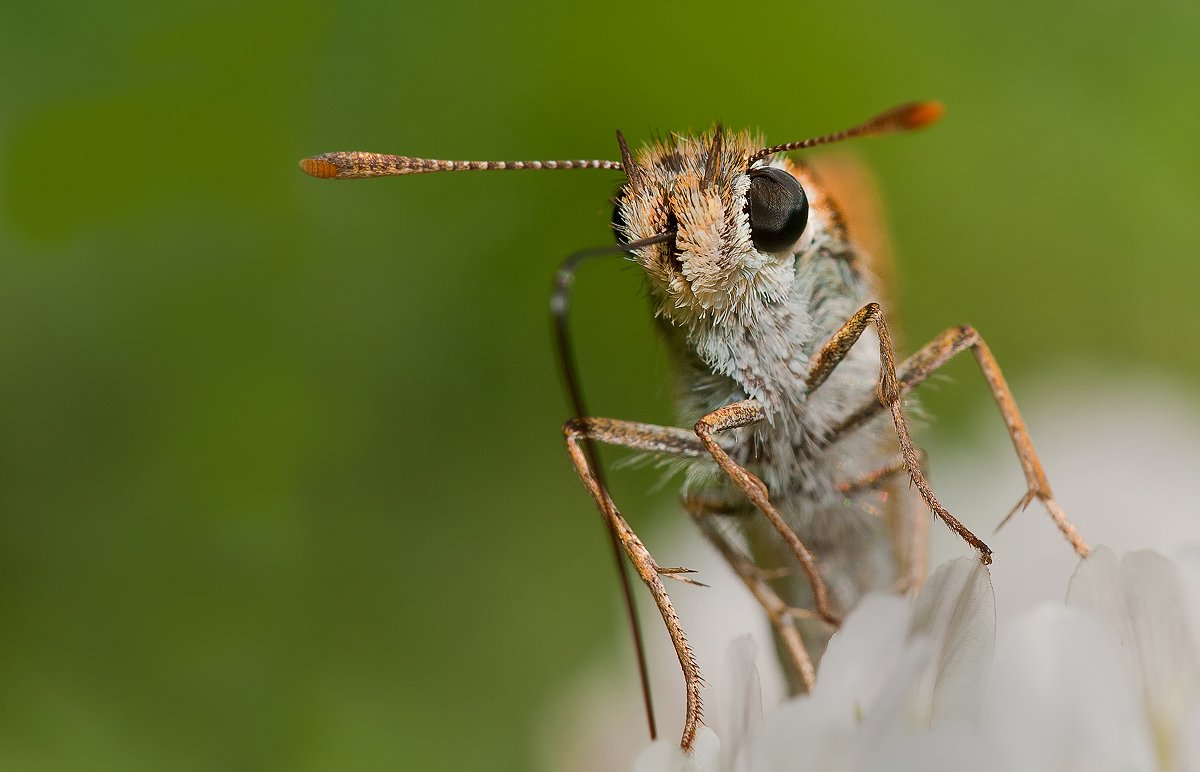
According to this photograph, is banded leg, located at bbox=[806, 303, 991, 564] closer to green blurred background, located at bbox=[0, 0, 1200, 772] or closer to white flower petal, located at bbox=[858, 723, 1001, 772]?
white flower petal, located at bbox=[858, 723, 1001, 772]

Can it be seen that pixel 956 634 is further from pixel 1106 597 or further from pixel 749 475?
pixel 749 475

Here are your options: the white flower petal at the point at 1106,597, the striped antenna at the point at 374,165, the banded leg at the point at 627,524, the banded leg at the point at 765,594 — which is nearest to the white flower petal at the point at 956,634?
the white flower petal at the point at 1106,597

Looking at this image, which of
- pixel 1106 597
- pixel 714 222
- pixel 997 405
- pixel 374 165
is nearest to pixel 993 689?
pixel 1106 597

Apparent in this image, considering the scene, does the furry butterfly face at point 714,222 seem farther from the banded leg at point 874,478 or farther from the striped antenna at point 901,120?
the banded leg at point 874,478

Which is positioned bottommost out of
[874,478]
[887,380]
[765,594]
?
[765,594]

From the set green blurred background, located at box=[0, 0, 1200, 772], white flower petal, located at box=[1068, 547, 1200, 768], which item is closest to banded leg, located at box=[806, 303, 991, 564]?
white flower petal, located at box=[1068, 547, 1200, 768]

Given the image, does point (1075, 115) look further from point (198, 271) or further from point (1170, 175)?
point (198, 271)
